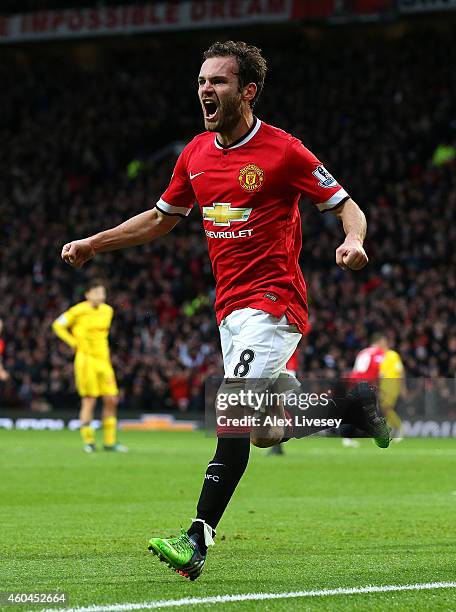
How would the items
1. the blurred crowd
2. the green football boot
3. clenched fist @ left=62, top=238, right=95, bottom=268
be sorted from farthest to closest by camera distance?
the blurred crowd, clenched fist @ left=62, top=238, right=95, bottom=268, the green football boot

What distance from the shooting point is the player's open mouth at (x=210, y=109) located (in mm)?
6152

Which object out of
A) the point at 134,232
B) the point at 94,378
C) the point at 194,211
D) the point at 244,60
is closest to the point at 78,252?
the point at 134,232

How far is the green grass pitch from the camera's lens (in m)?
5.76

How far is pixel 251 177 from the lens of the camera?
6.20 m

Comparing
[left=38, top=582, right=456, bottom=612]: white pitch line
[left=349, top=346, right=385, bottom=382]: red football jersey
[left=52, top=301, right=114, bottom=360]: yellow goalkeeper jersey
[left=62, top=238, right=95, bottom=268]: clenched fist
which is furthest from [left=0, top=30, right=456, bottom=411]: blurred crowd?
[left=38, top=582, right=456, bottom=612]: white pitch line

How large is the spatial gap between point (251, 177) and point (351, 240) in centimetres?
74

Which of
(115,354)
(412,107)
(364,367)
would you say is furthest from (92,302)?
(412,107)

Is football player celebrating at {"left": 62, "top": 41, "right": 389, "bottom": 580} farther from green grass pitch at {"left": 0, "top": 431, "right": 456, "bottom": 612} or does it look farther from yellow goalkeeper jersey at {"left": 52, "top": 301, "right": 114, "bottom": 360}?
yellow goalkeeper jersey at {"left": 52, "top": 301, "right": 114, "bottom": 360}

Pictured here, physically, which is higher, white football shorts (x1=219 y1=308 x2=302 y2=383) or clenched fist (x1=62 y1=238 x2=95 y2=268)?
clenched fist (x1=62 y1=238 x2=95 y2=268)

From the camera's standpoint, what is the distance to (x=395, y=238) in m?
28.5

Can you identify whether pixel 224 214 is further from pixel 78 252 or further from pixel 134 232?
pixel 78 252

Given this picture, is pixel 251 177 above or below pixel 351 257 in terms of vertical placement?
above

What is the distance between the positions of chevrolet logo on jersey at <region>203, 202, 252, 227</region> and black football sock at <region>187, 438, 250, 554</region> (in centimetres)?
114

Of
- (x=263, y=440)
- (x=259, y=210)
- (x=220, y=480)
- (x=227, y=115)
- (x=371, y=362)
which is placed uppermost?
(x=227, y=115)
